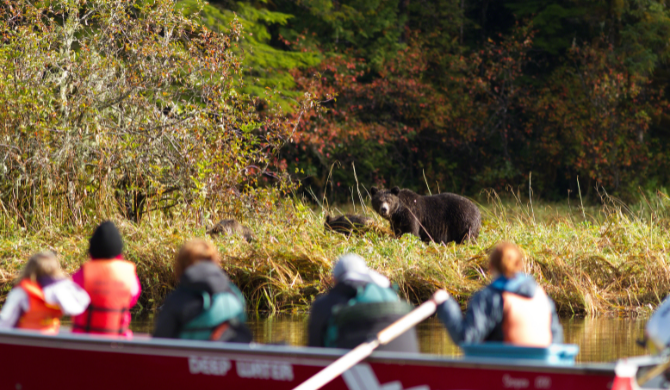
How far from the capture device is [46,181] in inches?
513

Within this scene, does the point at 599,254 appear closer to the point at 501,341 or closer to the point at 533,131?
the point at 501,341

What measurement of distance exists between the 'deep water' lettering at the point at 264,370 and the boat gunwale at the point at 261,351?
6 cm

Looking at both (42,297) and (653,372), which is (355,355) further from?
(42,297)

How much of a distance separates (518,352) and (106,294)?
2.71 m

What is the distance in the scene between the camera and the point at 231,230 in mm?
11992

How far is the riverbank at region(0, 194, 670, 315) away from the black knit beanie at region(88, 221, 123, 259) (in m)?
4.80

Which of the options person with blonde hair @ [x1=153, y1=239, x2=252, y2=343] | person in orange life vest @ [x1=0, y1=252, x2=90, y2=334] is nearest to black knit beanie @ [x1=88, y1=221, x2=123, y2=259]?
person in orange life vest @ [x1=0, y1=252, x2=90, y2=334]

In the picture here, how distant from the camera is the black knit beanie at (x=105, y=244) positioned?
18.7 ft

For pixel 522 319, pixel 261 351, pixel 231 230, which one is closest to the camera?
pixel 522 319

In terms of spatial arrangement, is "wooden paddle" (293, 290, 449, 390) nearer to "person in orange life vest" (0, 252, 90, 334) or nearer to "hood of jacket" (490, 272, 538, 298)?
"hood of jacket" (490, 272, 538, 298)

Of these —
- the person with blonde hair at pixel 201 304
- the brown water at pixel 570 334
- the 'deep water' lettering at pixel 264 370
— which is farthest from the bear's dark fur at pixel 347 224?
the 'deep water' lettering at pixel 264 370

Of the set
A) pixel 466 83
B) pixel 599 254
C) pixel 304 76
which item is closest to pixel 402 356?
pixel 599 254

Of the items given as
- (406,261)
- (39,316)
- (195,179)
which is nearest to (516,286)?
(39,316)

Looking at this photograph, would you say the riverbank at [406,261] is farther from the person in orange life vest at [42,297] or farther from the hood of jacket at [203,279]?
the hood of jacket at [203,279]
